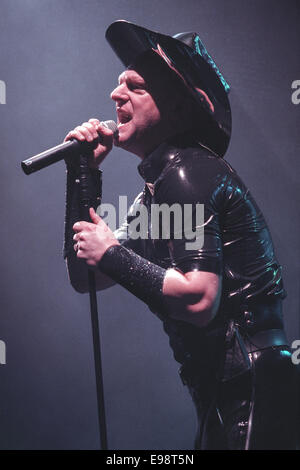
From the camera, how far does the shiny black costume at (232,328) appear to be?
1037 mm

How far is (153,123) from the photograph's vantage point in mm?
1267

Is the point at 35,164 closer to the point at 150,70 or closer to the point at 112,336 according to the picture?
the point at 150,70

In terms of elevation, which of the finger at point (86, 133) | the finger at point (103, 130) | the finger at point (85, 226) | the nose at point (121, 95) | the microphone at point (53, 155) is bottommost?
the finger at point (85, 226)

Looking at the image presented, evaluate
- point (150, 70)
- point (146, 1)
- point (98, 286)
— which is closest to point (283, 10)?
point (146, 1)

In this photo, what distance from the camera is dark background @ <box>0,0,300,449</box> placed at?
6.82 feet

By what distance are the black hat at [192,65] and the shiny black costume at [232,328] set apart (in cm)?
16

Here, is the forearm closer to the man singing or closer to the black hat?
the man singing

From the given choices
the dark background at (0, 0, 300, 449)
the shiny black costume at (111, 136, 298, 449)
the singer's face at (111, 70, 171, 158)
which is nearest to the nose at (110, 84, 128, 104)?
the singer's face at (111, 70, 171, 158)

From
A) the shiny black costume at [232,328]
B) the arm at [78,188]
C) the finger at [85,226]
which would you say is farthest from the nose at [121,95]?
the finger at [85,226]

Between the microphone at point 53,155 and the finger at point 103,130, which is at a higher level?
the finger at point 103,130

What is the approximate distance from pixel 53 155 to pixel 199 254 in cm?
42

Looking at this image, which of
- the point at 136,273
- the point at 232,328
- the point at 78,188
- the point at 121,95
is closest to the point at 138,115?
the point at 121,95

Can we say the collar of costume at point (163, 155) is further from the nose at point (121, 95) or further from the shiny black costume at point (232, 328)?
the nose at point (121, 95)

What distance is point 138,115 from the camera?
1267 mm
